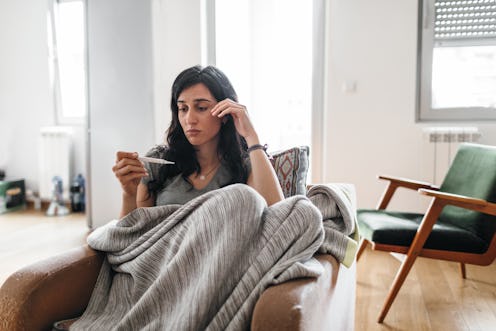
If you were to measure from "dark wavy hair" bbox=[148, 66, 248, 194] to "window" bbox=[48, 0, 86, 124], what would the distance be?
9.76 ft

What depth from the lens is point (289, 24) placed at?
3863 mm

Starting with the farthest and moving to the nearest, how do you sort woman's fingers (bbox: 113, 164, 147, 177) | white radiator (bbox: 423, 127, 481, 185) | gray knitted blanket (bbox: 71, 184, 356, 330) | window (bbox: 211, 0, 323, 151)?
window (bbox: 211, 0, 323, 151)
white radiator (bbox: 423, 127, 481, 185)
woman's fingers (bbox: 113, 164, 147, 177)
gray knitted blanket (bbox: 71, 184, 356, 330)

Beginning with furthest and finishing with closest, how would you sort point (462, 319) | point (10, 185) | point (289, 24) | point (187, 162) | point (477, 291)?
point (10, 185), point (289, 24), point (477, 291), point (462, 319), point (187, 162)

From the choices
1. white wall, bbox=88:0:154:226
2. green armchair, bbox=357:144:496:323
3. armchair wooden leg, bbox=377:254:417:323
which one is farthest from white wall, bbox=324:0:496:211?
white wall, bbox=88:0:154:226

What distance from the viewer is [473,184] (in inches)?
88.1

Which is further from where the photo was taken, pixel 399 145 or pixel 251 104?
A: pixel 251 104

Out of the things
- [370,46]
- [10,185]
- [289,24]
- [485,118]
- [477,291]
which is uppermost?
[289,24]

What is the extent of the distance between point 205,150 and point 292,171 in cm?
32

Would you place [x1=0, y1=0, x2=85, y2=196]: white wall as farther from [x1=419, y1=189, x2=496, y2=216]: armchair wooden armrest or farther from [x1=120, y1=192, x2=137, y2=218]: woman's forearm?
[x1=419, y1=189, x2=496, y2=216]: armchair wooden armrest

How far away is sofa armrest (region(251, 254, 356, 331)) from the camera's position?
0.81m

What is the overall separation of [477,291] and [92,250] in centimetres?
200

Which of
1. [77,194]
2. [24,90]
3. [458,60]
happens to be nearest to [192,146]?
[458,60]

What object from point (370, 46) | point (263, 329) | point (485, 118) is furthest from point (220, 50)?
point (263, 329)

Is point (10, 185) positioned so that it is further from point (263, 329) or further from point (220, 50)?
point (263, 329)
